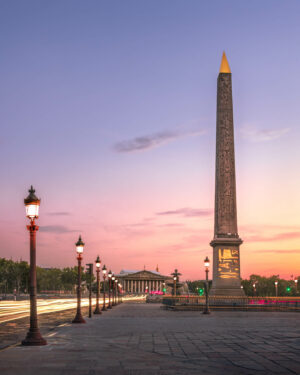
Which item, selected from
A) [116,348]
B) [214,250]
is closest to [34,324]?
[116,348]

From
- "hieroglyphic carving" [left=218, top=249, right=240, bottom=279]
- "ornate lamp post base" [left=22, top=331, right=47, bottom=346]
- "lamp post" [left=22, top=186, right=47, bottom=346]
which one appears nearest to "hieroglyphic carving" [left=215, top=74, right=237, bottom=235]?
"hieroglyphic carving" [left=218, top=249, right=240, bottom=279]

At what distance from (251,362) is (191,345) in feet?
13.1

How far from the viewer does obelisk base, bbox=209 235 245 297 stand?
47.8 m

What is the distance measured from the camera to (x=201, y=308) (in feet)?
152

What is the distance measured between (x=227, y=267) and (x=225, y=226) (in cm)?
362

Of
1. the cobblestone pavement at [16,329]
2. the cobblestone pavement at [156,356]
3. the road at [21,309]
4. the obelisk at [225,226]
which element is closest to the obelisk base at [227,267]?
the obelisk at [225,226]

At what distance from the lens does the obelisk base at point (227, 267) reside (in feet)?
157

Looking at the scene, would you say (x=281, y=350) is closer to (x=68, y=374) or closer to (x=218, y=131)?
(x=68, y=374)

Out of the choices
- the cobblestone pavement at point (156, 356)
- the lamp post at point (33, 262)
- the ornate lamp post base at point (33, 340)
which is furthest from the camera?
the lamp post at point (33, 262)

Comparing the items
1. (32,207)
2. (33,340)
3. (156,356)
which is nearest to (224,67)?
(32,207)

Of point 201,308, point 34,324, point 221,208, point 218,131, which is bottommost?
point 201,308

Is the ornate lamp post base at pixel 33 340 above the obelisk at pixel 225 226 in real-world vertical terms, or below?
below

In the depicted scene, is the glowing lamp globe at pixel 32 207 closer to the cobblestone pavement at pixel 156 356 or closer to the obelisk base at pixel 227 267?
the cobblestone pavement at pixel 156 356

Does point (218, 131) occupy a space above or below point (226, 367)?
above
